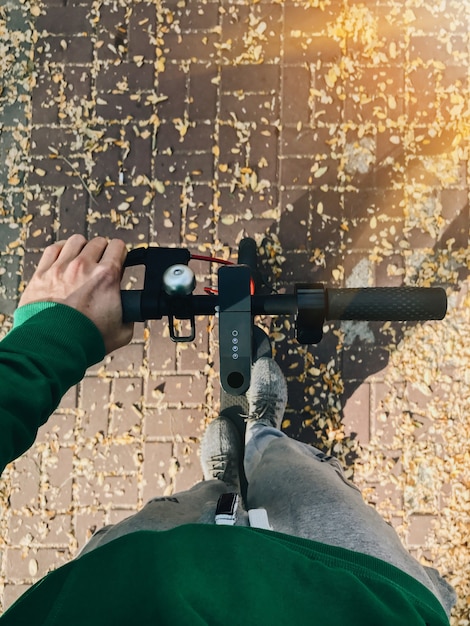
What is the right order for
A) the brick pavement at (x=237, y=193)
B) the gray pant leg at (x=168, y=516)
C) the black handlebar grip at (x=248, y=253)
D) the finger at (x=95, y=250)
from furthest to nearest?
the brick pavement at (x=237, y=193) < the black handlebar grip at (x=248, y=253) < the gray pant leg at (x=168, y=516) < the finger at (x=95, y=250)

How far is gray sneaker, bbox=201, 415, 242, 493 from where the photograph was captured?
9.65 ft

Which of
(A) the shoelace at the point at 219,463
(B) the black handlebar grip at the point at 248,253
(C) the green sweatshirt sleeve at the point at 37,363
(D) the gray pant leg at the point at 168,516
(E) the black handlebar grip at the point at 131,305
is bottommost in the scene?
(A) the shoelace at the point at 219,463

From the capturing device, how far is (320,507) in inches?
80.0

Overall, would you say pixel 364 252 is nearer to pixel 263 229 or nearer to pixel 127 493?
pixel 263 229

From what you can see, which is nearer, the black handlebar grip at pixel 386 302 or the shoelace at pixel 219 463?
the black handlebar grip at pixel 386 302

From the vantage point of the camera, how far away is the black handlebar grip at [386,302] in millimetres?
1665

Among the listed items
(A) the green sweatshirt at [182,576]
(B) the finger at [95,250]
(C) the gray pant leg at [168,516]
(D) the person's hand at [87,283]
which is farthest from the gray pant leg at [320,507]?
(B) the finger at [95,250]

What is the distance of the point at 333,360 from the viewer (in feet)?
10.9

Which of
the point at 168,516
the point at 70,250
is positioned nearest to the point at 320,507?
the point at 168,516

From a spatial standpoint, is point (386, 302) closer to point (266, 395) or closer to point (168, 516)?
point (168, 516)

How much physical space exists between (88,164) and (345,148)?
165cm

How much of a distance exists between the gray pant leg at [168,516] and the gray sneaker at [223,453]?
1.63 feet

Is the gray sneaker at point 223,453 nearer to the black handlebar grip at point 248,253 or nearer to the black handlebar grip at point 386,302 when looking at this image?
the black handlebar grip at point 248,253

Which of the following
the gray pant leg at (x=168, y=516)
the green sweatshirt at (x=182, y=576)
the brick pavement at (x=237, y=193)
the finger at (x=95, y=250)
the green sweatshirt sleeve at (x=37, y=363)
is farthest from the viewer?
the brick pavement at (x=237, y=193)
